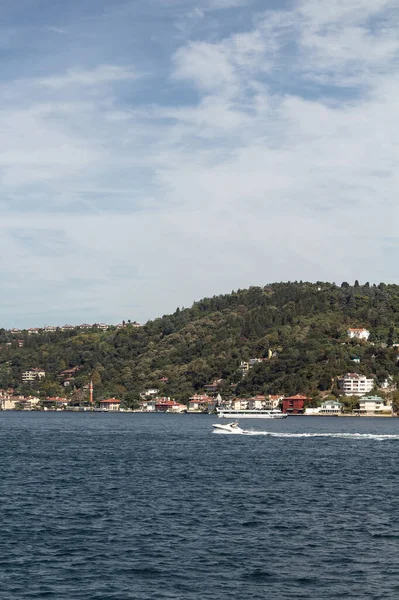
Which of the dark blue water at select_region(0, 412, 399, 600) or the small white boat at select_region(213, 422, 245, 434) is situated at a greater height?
the small white boat at select_region(213, 422, 245, 434)

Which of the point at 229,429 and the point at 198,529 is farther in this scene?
the point at 229,429

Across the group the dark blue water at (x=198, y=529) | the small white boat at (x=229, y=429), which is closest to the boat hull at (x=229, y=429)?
the small white boat at (x=229, y=429)

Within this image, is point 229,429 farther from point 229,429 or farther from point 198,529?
point 198,529

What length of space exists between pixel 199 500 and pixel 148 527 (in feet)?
34.1

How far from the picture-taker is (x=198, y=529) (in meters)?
46.3

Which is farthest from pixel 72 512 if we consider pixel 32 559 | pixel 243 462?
pixel 243 462

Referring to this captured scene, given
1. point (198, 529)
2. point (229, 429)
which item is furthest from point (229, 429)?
point (198, 529)

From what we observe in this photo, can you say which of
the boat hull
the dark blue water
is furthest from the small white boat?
the dark blue water

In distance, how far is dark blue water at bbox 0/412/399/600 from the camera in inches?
1382

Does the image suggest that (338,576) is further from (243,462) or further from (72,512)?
(243,462)

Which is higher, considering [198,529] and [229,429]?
[229,429]

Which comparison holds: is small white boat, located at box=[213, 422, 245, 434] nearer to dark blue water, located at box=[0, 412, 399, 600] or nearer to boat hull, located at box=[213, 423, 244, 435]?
boat hull, located at box=[213, 423, 244, 435]

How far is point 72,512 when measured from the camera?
52062 millimetres

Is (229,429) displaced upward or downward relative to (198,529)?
upward
